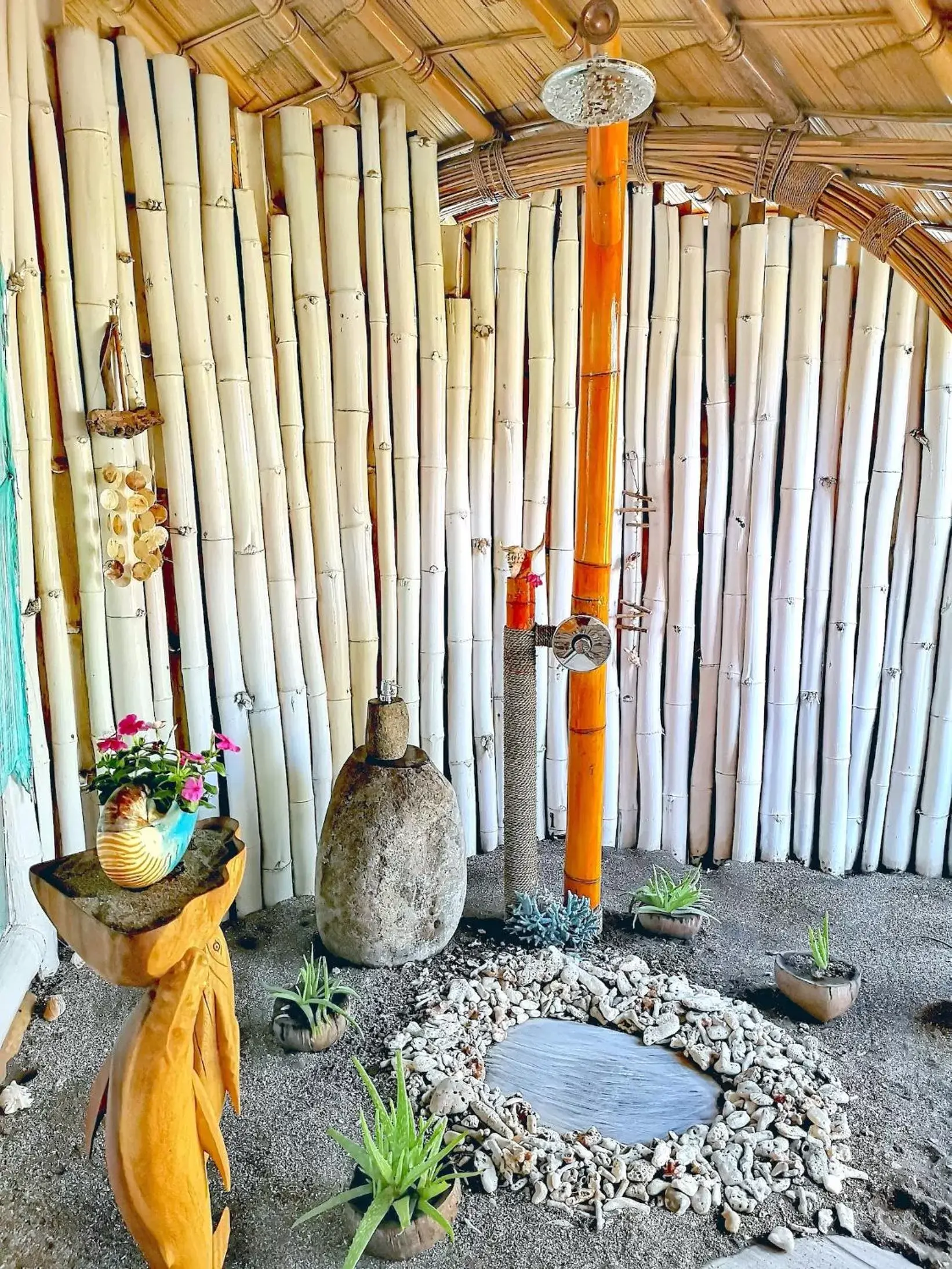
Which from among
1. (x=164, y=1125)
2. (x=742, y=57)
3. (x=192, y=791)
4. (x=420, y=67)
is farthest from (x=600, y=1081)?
(x=420, y=67)

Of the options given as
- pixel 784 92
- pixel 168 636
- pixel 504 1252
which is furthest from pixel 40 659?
pixel 784 92

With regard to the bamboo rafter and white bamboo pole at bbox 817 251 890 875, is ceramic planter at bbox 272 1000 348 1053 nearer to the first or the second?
white bamboo pole at bbox 817 251 890 875

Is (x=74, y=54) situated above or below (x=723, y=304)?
above

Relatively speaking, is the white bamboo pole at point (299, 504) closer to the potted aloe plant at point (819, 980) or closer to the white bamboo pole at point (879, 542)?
the potted aloe plant at point (819, 980)

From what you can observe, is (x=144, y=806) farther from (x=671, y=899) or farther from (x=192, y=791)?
(x=671, y=899)

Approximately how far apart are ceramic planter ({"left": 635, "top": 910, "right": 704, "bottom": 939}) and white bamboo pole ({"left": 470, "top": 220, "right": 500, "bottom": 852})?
831 mm

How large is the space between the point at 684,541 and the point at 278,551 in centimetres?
162

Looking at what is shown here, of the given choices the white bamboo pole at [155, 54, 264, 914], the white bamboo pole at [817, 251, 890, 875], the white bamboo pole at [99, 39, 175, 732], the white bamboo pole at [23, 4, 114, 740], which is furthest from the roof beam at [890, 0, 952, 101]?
the white bamboo pole at [23, 4, 114, 740]

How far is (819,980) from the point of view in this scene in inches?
109

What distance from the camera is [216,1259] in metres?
1.81

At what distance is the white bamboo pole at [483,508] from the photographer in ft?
11.5

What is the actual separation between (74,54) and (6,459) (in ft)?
4.01

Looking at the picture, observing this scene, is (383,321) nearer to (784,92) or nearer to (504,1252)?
(784,92)

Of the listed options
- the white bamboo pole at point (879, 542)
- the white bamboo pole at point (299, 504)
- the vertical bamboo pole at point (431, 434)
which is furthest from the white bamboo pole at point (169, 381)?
the white bamboo pole at point (879, 542)
